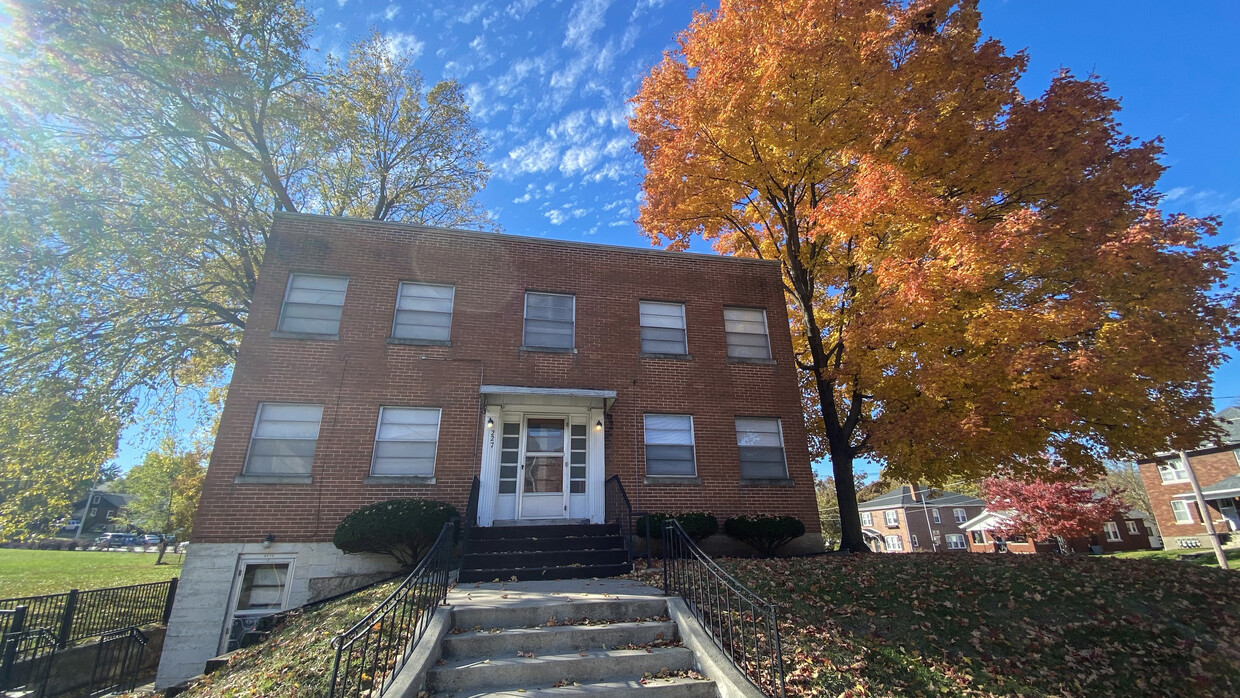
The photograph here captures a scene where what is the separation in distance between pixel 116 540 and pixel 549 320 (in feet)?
211

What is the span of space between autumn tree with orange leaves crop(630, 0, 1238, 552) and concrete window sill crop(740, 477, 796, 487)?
139cm

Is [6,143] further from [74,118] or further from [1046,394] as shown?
[1046,394]

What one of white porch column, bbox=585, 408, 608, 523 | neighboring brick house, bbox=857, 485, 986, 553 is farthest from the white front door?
neighboring brick house, bbox=857, 485, 986, 553

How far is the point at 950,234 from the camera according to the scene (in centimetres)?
855

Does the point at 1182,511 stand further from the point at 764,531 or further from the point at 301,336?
the point at 301,336

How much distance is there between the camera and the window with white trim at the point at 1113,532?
34.4 metres

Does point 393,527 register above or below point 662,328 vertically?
below

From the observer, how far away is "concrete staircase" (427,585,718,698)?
14.9 ft

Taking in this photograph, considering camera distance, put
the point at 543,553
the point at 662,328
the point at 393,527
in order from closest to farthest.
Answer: the point at 543,553 → the point at 393,527 → the point at 662,328

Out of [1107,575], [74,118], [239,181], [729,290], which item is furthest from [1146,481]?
[74,118]

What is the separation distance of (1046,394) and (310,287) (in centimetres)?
1365

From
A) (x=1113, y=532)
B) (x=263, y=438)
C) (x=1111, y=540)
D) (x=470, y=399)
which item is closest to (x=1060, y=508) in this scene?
(x=1111, y=540)

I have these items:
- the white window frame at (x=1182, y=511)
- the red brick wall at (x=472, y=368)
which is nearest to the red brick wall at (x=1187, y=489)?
the white window frame at (x=1182, y=511)

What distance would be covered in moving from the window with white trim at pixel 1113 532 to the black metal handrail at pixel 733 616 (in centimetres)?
4227
